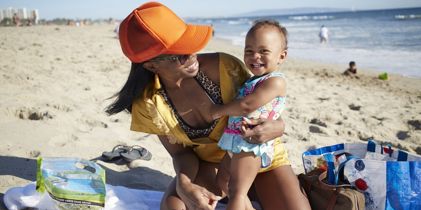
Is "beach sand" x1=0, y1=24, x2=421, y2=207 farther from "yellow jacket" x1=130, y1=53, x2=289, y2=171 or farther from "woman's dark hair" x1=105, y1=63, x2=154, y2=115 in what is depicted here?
"woman's dark hair" x1=105, y1=63, x2=154, y2=115

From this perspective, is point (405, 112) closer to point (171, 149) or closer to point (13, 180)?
point (171, 149)

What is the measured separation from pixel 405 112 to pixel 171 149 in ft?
12.2

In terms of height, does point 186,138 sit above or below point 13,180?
above

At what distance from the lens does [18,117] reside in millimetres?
3756

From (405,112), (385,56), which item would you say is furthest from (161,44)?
(385,56)

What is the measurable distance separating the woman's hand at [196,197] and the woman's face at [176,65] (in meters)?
0.64

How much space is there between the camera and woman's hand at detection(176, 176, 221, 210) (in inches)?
77.5

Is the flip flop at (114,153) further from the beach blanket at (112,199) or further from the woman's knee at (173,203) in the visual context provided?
the woman's knee at (173,203)

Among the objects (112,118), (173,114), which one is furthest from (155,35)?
(112,118)

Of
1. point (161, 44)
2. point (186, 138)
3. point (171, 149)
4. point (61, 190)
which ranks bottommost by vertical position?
point (61, 190)

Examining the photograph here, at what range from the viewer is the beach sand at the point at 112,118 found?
305cm

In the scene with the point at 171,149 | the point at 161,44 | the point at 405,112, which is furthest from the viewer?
the point at 405,112

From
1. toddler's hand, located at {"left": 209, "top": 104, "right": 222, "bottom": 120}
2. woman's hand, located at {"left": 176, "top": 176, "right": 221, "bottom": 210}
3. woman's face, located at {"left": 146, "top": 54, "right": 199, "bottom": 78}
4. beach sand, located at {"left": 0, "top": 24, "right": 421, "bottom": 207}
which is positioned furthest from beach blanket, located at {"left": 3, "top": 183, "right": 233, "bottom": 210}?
woman's face, located at {"left": 146, "top": 54, "right": 199, "bottom": 78}

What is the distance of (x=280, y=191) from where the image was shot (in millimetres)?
2092
